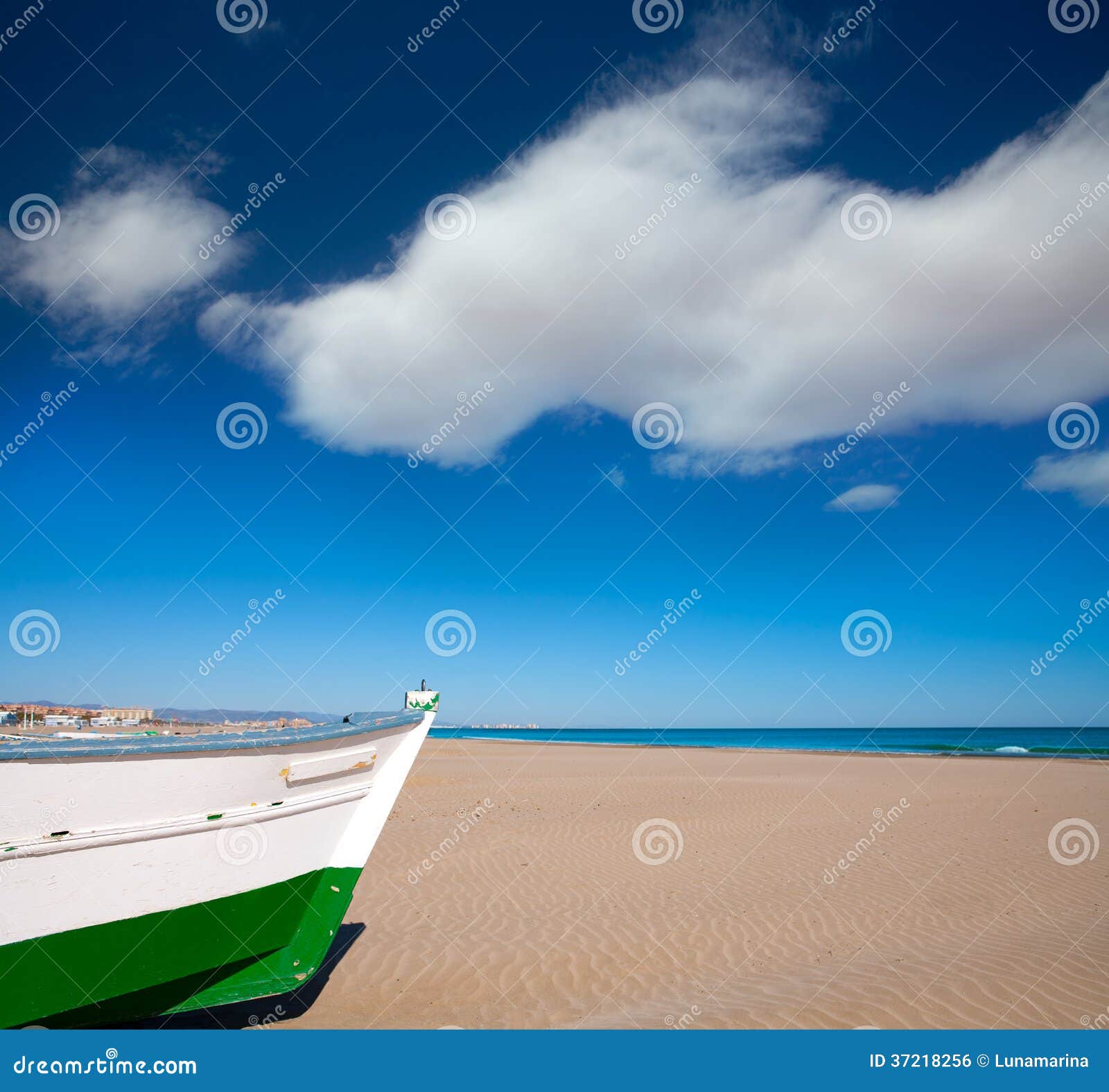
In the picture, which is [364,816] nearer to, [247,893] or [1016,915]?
[247,893]

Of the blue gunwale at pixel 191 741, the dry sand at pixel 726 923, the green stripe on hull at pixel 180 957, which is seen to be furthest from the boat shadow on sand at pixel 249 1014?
the blue gunwale at pixel 191 741

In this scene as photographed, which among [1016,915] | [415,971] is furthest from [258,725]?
[1016,915]

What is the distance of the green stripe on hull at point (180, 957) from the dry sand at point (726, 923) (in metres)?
0.55

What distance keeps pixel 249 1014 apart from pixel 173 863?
1870 mm

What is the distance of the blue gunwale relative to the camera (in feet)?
13.4

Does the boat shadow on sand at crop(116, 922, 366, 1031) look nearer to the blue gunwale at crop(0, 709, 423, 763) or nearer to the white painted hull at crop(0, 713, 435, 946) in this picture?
the white painted hull at crop(0, 713, 435, 946)

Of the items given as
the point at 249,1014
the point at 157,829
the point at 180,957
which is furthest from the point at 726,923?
the point at 157,829

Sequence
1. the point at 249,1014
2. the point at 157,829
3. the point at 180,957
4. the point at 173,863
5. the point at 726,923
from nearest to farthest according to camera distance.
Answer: the point at 157,829 < the point at 173,863 < the point at 180,957 < the point at 249,1014 < the point at 726,923

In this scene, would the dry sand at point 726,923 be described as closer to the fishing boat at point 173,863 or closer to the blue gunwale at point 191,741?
the fishing boat at point 173,863

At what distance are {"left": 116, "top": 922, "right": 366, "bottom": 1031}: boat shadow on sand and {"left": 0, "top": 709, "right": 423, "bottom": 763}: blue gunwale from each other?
2018 mm

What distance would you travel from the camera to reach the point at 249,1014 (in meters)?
5.74

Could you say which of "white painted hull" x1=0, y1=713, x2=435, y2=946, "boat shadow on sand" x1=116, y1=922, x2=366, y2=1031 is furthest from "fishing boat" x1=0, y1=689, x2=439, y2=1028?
"boat shadow on sand" x1=116, y1=922, x2=366, y2=1031

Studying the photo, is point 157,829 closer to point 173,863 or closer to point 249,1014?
point 173,863

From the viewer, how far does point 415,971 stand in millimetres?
6715
